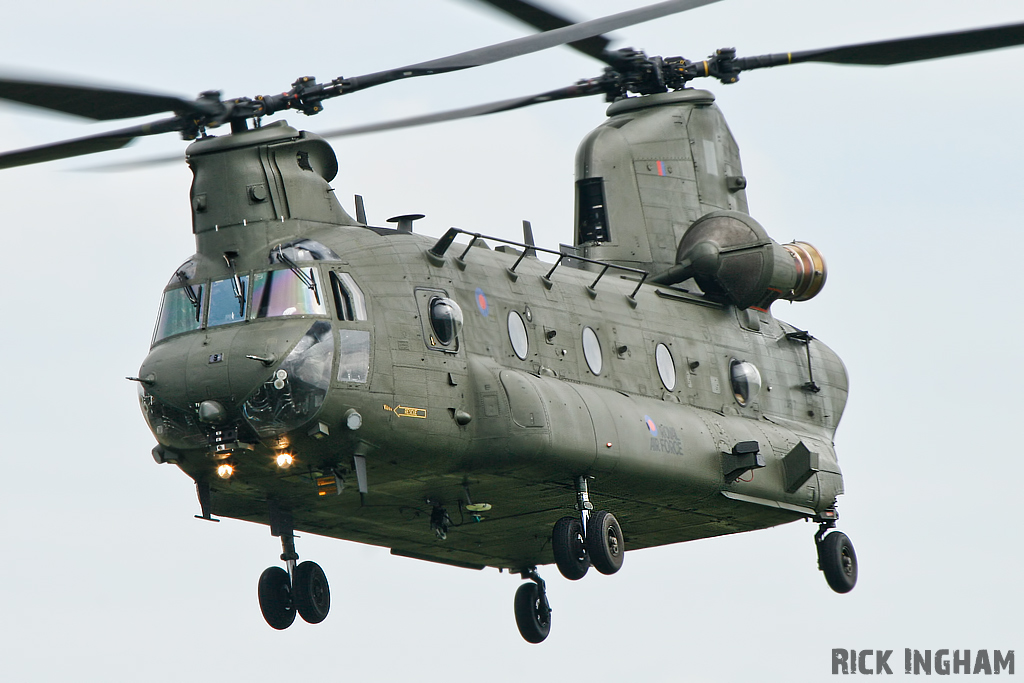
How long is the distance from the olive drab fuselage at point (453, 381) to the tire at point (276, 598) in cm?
90

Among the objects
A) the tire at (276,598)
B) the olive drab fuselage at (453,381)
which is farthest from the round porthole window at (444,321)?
the tire at (276,598)

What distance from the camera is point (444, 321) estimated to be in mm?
28062

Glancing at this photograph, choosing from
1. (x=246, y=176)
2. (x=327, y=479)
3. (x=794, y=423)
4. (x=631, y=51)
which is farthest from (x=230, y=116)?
(x=794, y=423)

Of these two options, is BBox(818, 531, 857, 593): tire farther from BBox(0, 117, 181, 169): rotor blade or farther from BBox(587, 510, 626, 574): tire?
BBox(0, 117, 181, 169): rotor blade

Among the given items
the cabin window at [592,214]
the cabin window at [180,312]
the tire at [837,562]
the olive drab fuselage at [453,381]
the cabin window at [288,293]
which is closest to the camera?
the olive drab fuselage at [453,381]

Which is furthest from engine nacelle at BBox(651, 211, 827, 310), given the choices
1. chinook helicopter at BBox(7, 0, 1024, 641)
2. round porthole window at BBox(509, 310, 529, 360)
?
round porthole window at BBox(509, 310, 529, 360)

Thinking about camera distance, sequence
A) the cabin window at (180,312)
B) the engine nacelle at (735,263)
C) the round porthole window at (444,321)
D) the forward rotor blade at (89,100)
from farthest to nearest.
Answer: the engine nacelle at (735,263) < the round porthole window at (444,321) < the cabin window at (180,312) < the forward rotor blade at (89,100)

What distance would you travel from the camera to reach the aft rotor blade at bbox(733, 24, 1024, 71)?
30484mm

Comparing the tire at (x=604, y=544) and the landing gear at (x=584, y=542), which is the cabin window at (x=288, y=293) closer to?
the landing gear at (x=584, y=542)

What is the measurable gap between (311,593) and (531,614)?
17.3ft

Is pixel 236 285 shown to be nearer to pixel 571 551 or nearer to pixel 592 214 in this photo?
pixel 571 551

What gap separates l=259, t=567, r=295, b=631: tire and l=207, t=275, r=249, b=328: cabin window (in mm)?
4823

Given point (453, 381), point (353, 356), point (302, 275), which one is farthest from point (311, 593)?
point (302, 275)

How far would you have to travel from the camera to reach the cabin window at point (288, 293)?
2703 centimetres
